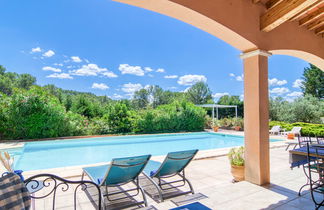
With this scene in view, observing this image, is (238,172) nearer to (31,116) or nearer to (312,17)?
(312,17)

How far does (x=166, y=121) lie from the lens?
1547cm

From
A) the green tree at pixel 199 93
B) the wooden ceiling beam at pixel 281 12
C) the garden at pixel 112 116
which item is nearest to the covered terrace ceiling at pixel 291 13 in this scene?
the wooden ceiling beam at pixel 281 12

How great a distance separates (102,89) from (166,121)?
22317 millimetres

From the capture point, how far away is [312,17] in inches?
166

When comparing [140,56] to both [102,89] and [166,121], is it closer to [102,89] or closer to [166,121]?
[102,89]

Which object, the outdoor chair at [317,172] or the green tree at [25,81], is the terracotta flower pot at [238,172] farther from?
the green tree at [25,81]

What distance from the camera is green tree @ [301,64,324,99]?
68.4 feet

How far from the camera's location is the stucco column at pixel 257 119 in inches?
145

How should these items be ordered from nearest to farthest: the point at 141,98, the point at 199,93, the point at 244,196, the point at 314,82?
the point at 244,196 → the point at 314,82 → the point at 141,98 → the point at 199,93

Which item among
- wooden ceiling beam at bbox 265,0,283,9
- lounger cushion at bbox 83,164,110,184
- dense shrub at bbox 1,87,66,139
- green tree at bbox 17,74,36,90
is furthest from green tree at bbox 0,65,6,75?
wooden ceiling beam at bbox 265,0,283,9

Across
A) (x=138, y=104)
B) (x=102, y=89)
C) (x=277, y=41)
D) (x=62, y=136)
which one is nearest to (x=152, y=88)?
(x=138, y=104)

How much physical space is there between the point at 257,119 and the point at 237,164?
1.02m

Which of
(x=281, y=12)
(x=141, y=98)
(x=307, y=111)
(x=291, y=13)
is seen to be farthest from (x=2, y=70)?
(x=307, y=111)

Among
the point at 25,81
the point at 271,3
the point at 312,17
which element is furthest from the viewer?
the point at 25,81
